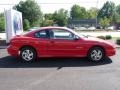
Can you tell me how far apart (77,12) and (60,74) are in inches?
4364

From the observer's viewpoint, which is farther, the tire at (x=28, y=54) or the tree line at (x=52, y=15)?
the tree line at (x=52, y=15)

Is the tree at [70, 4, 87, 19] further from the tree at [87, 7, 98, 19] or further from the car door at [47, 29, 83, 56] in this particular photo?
the car door at [47, 29, 83, 56]

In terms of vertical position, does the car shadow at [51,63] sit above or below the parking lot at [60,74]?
above

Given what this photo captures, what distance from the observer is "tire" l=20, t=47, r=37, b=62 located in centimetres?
1141

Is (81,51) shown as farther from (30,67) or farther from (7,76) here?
(7,76)

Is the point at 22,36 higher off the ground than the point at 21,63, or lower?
higher

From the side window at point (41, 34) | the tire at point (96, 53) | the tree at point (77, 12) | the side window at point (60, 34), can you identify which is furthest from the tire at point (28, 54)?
the tree at point (77, 12)

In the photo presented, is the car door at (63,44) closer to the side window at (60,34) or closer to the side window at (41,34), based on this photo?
the side window at (60,34)

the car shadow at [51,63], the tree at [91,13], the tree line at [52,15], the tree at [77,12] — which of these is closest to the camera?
the car shadow at [51,63]

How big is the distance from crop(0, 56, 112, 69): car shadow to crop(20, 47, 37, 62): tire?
0.89 feet

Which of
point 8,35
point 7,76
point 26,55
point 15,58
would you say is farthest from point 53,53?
point 8,35

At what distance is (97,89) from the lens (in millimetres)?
7191

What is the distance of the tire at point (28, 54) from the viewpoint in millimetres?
11414

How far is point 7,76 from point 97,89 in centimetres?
310
